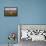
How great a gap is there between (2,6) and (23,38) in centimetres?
127

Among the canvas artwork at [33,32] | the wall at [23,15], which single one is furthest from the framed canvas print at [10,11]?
the canvas artwork at [33,32]

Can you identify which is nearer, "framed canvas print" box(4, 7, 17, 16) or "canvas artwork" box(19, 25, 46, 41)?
"canvas artwork" box(19, 25, 46, 41)

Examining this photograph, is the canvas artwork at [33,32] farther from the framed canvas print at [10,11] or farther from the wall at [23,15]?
the framed canvas print at [10,11]

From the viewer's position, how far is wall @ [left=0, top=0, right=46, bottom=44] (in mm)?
4441

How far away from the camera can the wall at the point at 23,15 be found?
4441 mm

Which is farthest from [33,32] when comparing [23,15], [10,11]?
[10,11]

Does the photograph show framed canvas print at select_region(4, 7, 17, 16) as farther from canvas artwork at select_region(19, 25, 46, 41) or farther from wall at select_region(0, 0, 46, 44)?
canvas artwork at select_region(19, 25, 46, 41)

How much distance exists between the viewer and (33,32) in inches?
168

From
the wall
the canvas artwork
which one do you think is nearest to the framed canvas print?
the wall

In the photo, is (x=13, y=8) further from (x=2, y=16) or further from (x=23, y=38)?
(x=23, y=38)

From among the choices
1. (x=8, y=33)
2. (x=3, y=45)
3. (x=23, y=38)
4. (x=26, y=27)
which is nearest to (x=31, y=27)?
(x=26, y=27)

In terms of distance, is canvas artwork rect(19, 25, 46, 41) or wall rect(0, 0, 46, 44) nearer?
canvas artwork rect(19, 25, 46, 41)

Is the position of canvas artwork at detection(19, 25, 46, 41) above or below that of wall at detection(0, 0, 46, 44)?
below

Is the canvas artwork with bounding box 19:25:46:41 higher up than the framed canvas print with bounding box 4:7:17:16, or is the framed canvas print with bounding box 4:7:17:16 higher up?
the framed canvas print with bounding box 4:7:17:16
